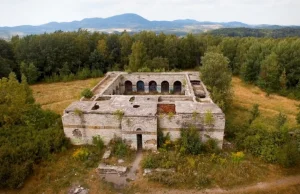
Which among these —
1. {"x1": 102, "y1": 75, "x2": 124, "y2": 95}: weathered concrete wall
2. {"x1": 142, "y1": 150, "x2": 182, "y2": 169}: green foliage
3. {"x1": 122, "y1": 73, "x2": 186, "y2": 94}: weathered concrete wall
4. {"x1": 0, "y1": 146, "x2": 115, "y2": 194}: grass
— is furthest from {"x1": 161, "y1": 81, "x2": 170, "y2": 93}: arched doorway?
{"x1": 0, "y1": 146, "x2": 115, "y2": 194}: grass

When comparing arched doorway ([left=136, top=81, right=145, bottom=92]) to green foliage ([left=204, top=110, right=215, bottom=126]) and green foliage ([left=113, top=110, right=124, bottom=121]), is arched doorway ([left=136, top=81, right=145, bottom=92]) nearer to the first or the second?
green foliage ([left=113, top=110, right=124, bottom=121])

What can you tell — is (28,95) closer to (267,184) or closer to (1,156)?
(1,156)

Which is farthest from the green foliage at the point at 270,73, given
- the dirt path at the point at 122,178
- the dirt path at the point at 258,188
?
the dirt path at the point at 122,178

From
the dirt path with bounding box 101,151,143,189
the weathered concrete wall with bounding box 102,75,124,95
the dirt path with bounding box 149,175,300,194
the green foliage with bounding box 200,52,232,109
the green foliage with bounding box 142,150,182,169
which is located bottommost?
the dirt path with bounding box 149,175,300,194

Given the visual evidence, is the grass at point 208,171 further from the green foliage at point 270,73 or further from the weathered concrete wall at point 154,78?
the green foliage at point 270,73

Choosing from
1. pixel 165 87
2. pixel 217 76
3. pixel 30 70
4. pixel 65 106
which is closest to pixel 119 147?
pixel 65 106

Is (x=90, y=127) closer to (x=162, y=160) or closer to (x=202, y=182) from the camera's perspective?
(x=162, y=160)

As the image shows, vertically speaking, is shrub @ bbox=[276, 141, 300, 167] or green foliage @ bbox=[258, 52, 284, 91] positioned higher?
green foliage @ bbox=[258, 52, 284, 91]

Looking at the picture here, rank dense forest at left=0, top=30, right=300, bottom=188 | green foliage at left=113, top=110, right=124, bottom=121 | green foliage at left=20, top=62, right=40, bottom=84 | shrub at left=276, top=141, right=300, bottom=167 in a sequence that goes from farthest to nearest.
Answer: green foliage at left=20, top=62, right=40, bottom=84 < green foliage at left=113, top=110, right=124, bottom=121 < dense forest at left=0, top=30, right=300, bottom=188 < shrub at left=276, top=141, right=300, bottom=167

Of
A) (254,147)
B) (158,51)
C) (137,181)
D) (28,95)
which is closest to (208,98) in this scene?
(254,147)
